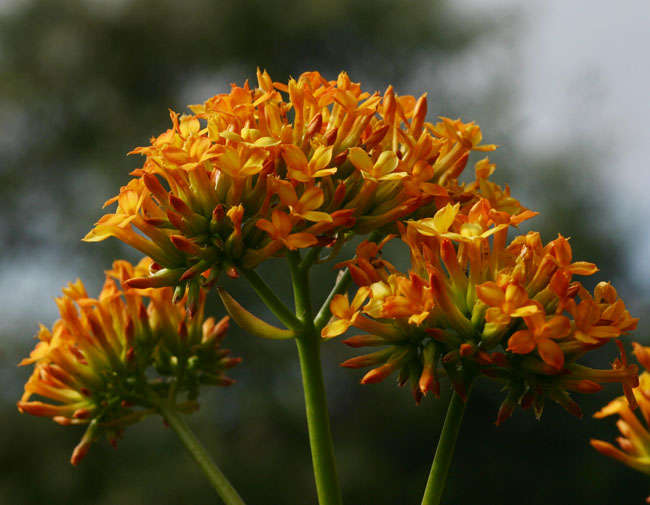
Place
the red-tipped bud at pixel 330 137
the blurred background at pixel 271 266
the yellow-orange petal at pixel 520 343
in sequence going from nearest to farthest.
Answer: the yellow-orange petal at pixel 520 343 < the red-tipped bud at pixel 330 137 < the blurred background at pixel 271 266

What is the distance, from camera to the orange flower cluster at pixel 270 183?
169 centimetres

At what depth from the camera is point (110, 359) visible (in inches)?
89.0

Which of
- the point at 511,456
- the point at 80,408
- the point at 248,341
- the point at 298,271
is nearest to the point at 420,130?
the point at 298,271

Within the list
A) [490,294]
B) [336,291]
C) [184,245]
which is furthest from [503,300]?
[184,245]

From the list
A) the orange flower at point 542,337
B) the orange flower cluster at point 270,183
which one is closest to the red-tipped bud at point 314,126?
the orange flower cluster at point 270,183

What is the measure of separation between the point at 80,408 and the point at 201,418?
11.1 m

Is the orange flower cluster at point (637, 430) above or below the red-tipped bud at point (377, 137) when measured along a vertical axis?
below

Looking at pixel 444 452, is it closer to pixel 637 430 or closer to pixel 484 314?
pixel 484 314

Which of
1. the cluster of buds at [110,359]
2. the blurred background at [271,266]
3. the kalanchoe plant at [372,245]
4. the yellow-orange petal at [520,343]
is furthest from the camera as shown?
the blurred background at [271,266]

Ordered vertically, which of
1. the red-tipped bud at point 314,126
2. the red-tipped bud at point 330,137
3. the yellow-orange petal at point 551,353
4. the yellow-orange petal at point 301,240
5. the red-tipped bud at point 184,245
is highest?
the red-tipped bud at point 314,126

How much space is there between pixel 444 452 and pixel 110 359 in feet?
3.50

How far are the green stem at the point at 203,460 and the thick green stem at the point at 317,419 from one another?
225 mm

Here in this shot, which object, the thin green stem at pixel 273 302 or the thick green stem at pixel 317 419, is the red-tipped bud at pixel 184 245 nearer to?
the thin green stem at pixel 273 302

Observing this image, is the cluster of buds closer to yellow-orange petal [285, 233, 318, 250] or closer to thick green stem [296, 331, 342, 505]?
thick green stem [296, 331, 342, 505]
